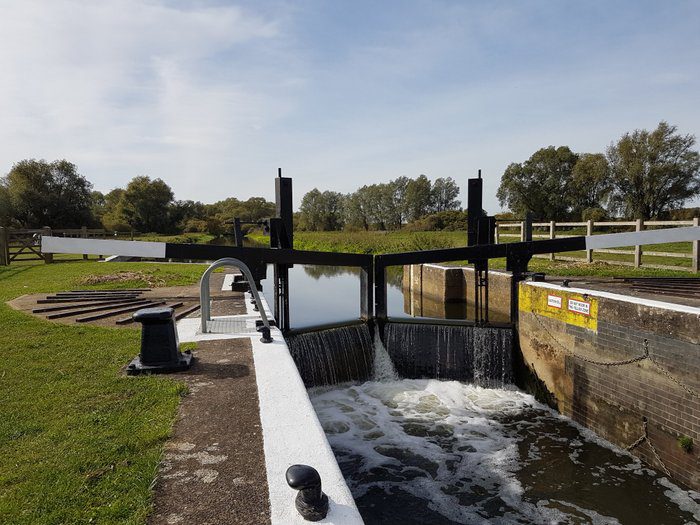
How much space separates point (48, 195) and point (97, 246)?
31752 millimetres

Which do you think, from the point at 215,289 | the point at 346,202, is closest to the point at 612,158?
the point at 215,289

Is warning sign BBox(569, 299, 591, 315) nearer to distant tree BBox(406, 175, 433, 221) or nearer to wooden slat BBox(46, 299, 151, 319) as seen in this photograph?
wooden slat BBox(46, 299, 151, 319)

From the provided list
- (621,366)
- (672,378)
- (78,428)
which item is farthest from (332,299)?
(78,428)

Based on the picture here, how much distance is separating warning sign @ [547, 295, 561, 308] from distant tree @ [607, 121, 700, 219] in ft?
82.5

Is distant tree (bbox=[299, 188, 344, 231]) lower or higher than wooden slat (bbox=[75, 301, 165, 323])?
higher

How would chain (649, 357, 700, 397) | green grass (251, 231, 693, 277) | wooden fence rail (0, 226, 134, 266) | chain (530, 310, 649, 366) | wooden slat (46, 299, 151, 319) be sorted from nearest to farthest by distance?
1. chain (649, 357, 700, 397)
2. chain (530, 310, 649, 366)
3. wooden slat (46, 299, 151, 319)
4. green grass (251, 231, 693, 277)
5. wooden fence rail (0, 226, 134, 266)

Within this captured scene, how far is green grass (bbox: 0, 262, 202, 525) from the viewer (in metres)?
2.41

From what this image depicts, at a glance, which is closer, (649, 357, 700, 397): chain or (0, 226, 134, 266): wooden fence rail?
(649, 357, 700, 397): chain

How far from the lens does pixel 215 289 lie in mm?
9891

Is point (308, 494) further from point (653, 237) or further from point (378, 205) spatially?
point (378, 205)

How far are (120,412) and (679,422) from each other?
229 inches

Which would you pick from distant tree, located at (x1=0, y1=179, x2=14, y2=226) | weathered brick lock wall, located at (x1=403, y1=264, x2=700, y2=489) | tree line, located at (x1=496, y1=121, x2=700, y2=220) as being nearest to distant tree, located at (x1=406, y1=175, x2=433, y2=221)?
tree line, located at (x1=496, y1=121, x2=700, y2=220)

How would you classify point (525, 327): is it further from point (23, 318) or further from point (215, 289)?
point (23, 318)

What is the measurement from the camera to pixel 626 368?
6121 mm
